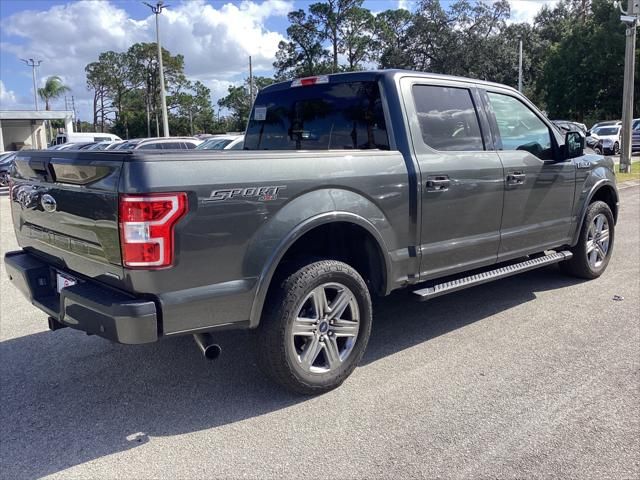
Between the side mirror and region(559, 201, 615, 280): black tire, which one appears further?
region(559, 201, 615, 280): black tire

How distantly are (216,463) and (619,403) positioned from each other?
2373 millimetres

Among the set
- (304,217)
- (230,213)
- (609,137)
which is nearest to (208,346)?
(230,213)

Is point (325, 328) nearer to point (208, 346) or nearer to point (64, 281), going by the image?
point (208, 346)

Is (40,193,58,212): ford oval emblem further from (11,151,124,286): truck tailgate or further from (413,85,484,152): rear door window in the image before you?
(413,85,484,152): rear door window

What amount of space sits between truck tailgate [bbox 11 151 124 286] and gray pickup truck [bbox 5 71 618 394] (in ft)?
0.04

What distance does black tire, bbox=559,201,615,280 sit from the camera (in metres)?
5.88

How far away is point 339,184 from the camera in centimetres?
358

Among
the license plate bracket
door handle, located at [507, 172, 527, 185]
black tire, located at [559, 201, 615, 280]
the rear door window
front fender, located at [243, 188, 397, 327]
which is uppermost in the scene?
the rear door window

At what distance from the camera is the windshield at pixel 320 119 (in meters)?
4.21

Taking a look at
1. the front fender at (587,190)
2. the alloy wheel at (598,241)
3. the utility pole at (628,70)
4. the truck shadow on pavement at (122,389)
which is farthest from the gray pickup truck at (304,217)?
the utility pole at (628,70)

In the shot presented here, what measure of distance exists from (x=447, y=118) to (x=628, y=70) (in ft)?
Result: 50.1

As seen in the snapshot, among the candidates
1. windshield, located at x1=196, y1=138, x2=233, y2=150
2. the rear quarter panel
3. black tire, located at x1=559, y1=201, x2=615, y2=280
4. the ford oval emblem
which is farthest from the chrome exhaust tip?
windshield, located at x1=196, y1=138, x2=233, y2=150

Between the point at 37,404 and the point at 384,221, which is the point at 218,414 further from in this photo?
the point at 384,221

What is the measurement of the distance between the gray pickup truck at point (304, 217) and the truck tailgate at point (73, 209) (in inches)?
0.5
